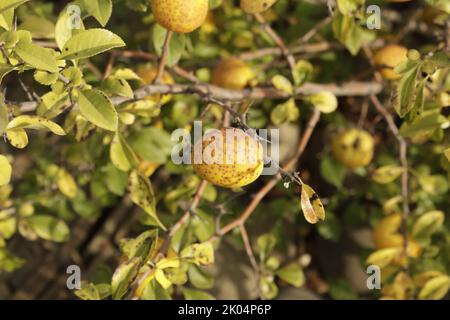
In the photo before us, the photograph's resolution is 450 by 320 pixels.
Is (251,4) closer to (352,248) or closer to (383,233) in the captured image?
(383,233)

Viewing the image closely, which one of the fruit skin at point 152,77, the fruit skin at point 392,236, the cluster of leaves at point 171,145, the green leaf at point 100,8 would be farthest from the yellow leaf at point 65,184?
the fruit skin at point 392,236

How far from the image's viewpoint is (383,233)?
1380 millimetres

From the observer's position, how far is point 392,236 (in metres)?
1.36

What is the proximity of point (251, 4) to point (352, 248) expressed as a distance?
887mm

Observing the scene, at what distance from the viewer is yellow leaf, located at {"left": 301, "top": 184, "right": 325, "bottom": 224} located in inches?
33.4

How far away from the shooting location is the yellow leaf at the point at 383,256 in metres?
1.29

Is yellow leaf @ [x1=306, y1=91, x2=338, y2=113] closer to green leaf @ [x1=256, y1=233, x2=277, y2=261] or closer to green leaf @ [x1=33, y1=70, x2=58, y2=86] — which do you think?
green leaf @ [x1=256, y1=233, x2=277, y2=261]

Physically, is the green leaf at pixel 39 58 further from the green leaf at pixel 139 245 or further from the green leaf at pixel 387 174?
the green leaf at pixel 387 174

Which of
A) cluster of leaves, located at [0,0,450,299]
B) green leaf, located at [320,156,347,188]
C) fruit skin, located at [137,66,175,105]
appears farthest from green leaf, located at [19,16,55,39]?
Answer: green leaf, located at [320,156,347,188]

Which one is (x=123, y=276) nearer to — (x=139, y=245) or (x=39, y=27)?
(x=139, y=245)

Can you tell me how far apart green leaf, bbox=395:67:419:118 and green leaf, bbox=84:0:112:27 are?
50cm

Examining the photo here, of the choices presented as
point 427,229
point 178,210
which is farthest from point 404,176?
point 178,210
